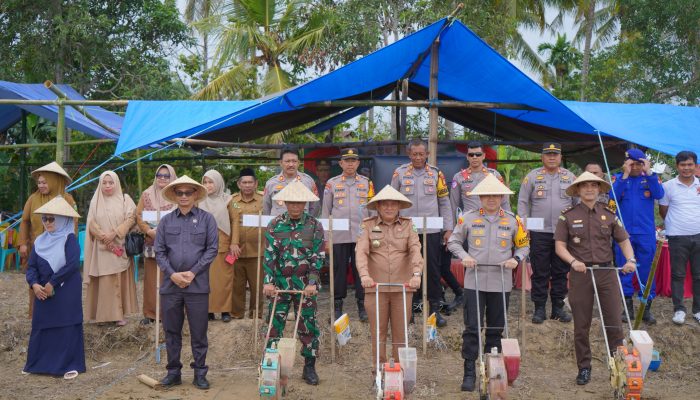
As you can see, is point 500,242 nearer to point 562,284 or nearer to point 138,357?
point 562,284

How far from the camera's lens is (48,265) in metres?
6.23

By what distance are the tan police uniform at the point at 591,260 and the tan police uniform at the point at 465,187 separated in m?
1.41

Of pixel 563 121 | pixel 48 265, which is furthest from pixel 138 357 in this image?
pixel 563 121

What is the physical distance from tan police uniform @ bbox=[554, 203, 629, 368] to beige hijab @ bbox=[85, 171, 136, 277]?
419cm

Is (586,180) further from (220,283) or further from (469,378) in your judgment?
(220,283)

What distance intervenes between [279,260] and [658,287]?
4.96 metres

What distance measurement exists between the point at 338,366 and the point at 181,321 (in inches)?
61.9

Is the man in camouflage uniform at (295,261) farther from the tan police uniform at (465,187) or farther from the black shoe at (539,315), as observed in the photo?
the black shoe at (539,315)

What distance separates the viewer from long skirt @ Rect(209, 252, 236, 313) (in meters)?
7.07

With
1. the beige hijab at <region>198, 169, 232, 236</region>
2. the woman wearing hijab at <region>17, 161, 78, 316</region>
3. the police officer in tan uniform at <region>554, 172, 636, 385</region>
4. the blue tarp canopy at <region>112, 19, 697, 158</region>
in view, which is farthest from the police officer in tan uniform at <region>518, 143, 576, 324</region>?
the woman wearing hijab at <region>17, 161, 78, 316</region>

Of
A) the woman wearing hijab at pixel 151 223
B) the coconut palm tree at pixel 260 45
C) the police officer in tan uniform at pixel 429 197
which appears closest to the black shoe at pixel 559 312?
the police officer in tan uniform at pixel 429 197

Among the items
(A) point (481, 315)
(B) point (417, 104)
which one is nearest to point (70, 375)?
(A) point (481, 315)

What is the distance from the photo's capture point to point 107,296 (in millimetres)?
7109

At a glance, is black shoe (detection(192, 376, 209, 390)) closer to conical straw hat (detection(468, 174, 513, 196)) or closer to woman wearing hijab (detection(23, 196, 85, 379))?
woman wearing hijab (detection(23, 196, 85, 379))
